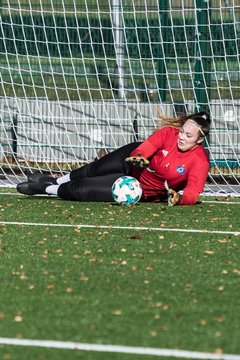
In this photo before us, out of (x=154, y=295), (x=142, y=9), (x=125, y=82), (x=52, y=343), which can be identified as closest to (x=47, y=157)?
(x=125, y=82)

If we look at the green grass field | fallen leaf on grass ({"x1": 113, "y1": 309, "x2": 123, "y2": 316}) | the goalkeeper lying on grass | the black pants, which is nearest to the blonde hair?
the goalkeeper lying on grass

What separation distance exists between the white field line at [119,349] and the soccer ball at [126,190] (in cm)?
500

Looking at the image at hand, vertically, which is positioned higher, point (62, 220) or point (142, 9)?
point (142, 9)

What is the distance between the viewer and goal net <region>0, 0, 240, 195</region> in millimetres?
12867

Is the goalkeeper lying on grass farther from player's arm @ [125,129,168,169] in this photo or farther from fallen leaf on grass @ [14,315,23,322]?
fallen leaf on grass @ [14,315,23,322]

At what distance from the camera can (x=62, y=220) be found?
9211mm

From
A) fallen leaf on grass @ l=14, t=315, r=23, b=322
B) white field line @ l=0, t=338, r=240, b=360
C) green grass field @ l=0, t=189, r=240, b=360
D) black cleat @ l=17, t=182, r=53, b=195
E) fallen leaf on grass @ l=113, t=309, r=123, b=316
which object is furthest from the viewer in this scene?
black cleat @ l=17, t=182, r=53, b=195

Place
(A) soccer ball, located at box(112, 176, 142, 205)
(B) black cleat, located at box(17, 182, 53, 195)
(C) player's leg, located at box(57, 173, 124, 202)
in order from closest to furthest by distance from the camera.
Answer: (A) soccer ball, located at box(112, 176, 142, 205) < (C) player's leg, located at box(57, 173, 124, 202) < (B) black cleat, located at box(17, 182, 53, 195)

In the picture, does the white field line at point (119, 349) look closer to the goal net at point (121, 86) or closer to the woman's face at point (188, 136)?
the woman's face at point (188, 136)

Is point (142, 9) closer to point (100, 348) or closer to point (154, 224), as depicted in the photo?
point (154, 224)

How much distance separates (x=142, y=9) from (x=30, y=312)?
8793 mm

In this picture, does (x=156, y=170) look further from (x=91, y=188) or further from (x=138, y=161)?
(x=91, y=188)

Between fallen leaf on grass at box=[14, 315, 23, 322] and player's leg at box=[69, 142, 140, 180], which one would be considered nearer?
fallen leaf on grass at box=[14, 315, 23, 322]

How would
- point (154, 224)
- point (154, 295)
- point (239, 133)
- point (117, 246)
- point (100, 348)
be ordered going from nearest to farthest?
Answer: point (100, 348) < point (154, 295) < point (117, 246) < point (154, 224) < point (239, 133)
